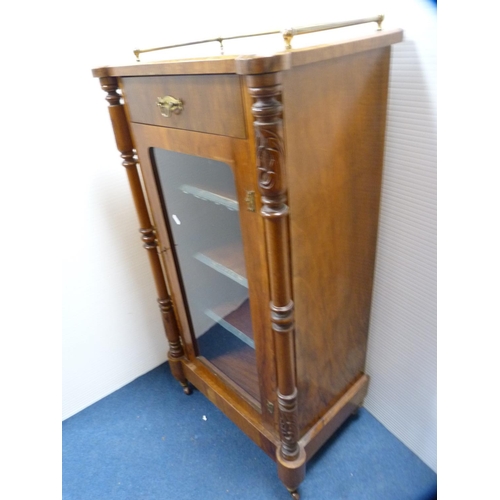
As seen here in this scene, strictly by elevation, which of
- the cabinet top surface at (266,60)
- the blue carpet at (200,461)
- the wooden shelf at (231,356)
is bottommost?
the blue carpet at (200,461)

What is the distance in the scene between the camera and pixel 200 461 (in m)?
1.10

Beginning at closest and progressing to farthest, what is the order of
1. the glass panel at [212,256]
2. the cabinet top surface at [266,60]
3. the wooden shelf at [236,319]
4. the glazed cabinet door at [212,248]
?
the cabinet top surface at [266,60], the glazed cabinet door at [212,248], the glass panel at [212,256], the wooden shelf at [236,319]

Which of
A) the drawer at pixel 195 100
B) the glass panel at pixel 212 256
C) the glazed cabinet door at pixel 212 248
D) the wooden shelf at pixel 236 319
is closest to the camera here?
the drawer at pixel 195 100

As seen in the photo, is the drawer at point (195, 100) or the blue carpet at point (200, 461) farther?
the blue carpet at point (200, 461)

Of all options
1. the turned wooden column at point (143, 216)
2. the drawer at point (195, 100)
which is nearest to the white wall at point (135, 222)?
the turned wooden column at point (143, 216)

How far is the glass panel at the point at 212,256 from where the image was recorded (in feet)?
2.62

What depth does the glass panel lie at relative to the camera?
80 cm

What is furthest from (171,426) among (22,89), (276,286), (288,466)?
(22,89)

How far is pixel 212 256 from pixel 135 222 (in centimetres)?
36

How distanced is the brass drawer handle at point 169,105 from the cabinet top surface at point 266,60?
0.04 meters

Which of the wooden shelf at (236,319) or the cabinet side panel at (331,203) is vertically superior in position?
the cabinet side panel at (331,203)

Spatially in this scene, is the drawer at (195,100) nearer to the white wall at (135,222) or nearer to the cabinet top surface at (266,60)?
the cabinet top surface at (266,60)
